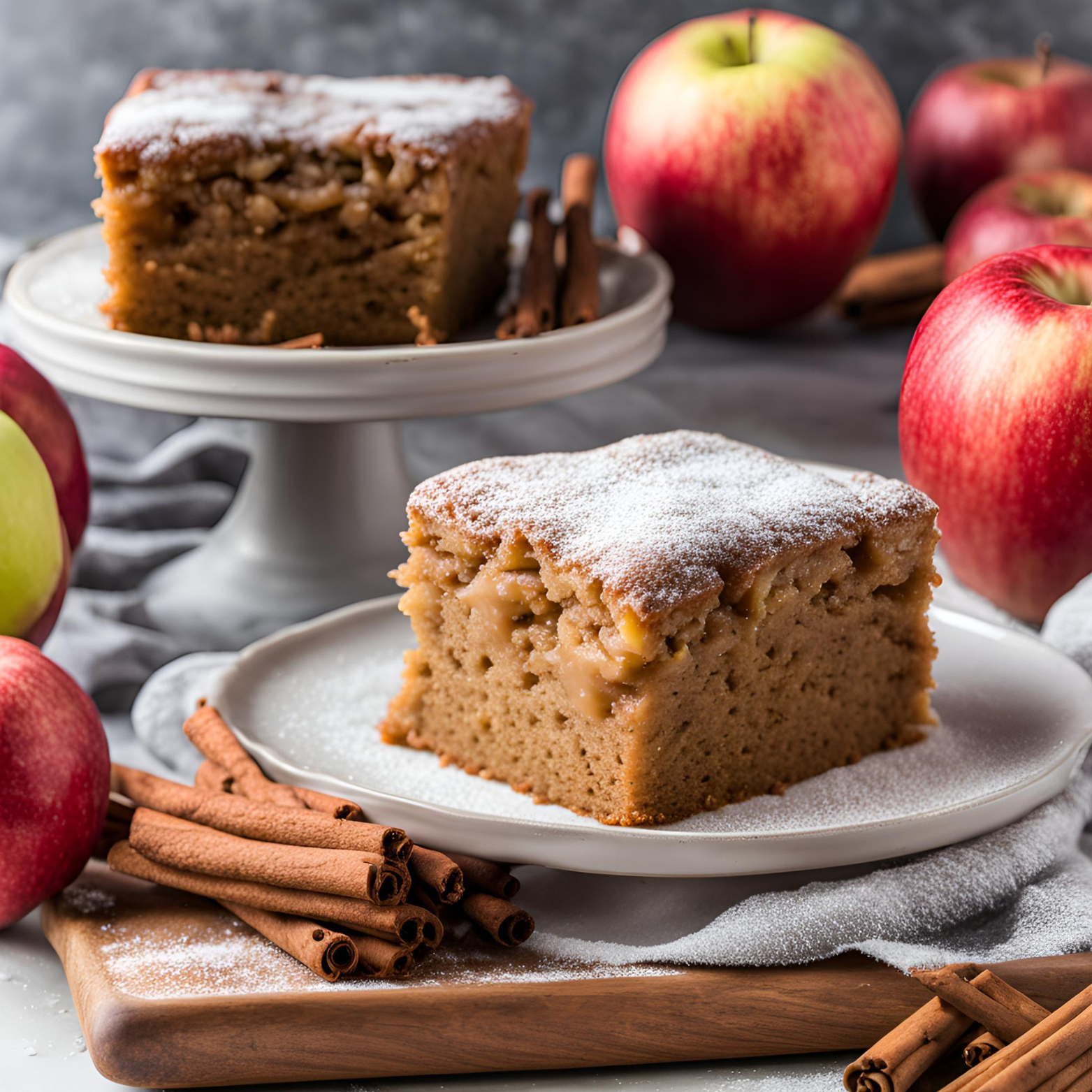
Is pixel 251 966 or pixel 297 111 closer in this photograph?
pixel 251 966

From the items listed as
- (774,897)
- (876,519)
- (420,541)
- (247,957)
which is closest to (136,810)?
(247,957)

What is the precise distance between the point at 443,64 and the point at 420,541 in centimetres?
136

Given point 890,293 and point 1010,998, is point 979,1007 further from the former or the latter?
point 890,293

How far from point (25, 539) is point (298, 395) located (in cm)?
31

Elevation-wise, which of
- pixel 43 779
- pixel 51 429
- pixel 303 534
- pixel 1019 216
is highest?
pixel 1019 216

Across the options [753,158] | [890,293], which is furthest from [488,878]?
[890,293]

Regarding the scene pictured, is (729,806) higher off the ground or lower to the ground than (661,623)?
lower

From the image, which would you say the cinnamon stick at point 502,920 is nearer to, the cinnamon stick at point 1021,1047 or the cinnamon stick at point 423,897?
the cinnamon stick at point 423,897

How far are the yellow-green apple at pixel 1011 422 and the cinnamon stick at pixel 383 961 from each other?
80 centimetres

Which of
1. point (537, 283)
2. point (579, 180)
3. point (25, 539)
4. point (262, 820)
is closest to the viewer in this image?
point (262, 820)

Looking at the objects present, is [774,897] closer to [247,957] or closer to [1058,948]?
[1058,948]

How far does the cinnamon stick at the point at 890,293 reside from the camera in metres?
2.35

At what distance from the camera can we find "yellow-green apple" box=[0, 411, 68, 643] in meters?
1.39

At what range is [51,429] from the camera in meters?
1.61
